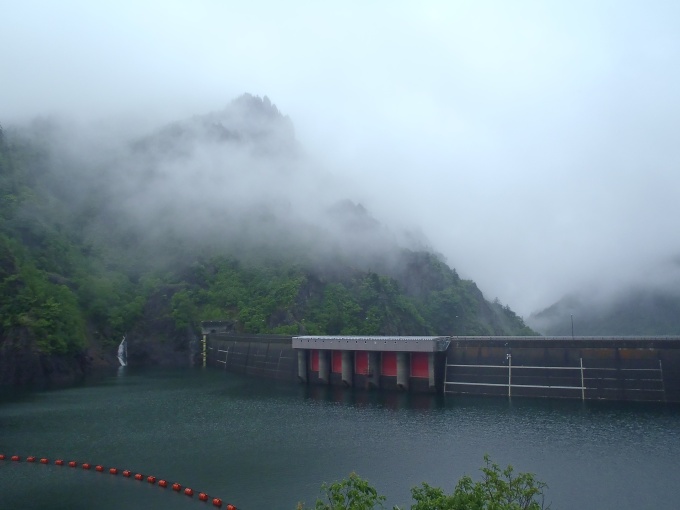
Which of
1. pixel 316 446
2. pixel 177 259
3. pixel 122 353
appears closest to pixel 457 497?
pixel 316 446

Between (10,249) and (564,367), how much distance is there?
250 ft

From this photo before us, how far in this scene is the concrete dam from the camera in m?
52.4

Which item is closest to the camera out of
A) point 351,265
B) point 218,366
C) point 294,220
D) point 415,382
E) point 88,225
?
point 415,382

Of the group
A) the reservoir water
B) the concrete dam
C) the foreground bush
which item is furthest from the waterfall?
the foreground bush

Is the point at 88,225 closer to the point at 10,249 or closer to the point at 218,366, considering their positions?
the point at 10,249

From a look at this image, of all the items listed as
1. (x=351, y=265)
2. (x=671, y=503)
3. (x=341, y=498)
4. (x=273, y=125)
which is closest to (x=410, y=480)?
(x=671, y=503)

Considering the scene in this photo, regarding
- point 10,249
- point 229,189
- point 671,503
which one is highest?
point 229,189

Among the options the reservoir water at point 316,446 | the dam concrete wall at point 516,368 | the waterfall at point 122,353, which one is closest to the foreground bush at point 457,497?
the reservoir water at point 316,446

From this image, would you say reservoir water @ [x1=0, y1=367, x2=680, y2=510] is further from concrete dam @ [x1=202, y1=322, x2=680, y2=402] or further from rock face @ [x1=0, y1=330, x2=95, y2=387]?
rock face @ [x1=0, y1=330, x2=95, y2=387]

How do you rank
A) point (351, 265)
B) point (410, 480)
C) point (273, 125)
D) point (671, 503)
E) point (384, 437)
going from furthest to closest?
point (273, 125) < point (351, 265) < point (384, 437) < point (410, 480) < point (671, 503)

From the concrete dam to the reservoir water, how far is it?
2.11m

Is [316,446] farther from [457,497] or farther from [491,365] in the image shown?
[457,497]

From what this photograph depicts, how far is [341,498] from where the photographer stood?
616 inches

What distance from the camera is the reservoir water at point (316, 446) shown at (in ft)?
104
